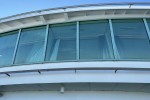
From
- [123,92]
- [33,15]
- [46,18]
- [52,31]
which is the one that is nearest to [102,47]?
[123,92]

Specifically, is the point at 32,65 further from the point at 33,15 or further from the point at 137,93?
the point at 137,93

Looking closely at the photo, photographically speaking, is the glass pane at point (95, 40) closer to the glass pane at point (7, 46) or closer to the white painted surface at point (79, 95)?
the white painted surface at point (79, 95)

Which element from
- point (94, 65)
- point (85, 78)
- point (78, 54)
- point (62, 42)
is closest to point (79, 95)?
point (85, 78)

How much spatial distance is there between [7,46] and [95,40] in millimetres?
3284

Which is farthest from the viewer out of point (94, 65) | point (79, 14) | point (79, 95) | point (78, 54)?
point (79, 14)

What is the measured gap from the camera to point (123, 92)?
5.45 metres

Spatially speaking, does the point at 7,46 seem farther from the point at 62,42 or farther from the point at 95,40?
the point at 95,40

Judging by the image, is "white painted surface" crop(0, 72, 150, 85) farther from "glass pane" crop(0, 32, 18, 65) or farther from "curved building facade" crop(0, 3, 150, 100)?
"glass pane" crop(0, 32, 18, 65)

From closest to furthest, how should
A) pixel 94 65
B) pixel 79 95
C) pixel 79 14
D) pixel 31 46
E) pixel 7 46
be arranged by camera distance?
pixel 94 65 < pixel 79 95 < pixel 31 46 < pixel 79 14 < pixel 7 46

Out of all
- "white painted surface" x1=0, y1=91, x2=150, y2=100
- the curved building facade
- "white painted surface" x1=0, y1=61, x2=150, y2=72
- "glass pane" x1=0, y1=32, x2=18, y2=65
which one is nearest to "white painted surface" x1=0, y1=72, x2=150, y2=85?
the curved building facade

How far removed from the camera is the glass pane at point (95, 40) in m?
5.73

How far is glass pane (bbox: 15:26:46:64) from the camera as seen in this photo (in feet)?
20.4

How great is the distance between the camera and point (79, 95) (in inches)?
219

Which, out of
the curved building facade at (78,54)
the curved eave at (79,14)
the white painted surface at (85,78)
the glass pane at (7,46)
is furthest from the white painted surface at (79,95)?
the curved eave at (79,14)
